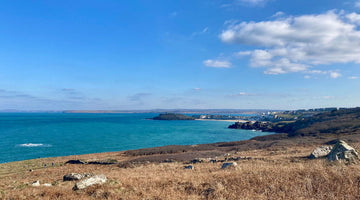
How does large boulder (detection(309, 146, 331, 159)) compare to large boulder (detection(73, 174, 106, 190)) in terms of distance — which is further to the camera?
large boulder (detection(309, 146, 331, 159))

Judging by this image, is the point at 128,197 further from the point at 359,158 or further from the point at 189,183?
the point at 359,158

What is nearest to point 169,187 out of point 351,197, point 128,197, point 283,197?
point 128,197

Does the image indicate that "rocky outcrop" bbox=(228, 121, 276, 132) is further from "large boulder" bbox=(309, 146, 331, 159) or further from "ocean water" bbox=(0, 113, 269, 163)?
"large boulder" bbox=(309, 146, 331, 159)

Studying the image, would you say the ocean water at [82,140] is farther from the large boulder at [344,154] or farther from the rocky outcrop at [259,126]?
the large boulder at [344,154]

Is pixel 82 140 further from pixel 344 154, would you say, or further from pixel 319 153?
pixel 344 154

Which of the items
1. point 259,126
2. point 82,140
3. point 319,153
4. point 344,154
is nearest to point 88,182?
point 344,154

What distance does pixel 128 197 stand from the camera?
9609 millimetres

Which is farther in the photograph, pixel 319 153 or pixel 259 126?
pixel 259 126

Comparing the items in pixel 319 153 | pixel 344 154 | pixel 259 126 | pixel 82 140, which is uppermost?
pixel 344 154

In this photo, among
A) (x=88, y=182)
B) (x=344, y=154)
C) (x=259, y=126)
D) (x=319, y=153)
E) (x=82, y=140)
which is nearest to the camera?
(x=88, y=182)

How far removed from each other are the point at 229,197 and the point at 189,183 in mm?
2921

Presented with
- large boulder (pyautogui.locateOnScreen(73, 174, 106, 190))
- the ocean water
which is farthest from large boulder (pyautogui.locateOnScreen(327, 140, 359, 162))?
the ocean water

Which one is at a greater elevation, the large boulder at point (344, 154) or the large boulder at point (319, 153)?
the large boulder at point (344, 154)

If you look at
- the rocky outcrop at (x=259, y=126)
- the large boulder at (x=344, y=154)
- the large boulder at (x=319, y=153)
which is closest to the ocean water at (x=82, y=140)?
the rocky outcrop at (x=259, y=126)
